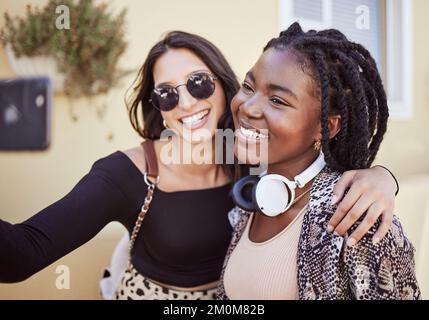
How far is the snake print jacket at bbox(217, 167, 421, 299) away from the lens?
41.2 inches

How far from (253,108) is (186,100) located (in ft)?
1.38

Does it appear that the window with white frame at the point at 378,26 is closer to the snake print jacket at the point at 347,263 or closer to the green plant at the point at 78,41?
the green plant at the point at 78,41

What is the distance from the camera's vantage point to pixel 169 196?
1.59 metres

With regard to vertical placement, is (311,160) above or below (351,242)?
above

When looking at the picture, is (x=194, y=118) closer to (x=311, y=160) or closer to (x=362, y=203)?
(x=311, y=160)

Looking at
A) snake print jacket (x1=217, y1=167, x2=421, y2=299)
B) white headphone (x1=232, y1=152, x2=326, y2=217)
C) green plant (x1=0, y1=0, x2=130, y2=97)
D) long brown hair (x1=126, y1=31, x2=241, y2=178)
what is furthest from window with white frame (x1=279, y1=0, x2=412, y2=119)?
snake print jacket (x1=217, y1=167, x2=421, y2=299)

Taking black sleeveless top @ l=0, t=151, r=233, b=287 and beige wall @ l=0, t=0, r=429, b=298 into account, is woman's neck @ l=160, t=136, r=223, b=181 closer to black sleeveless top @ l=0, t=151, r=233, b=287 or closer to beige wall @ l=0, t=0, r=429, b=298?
black sleeveless top @ l=0, t=151, r=233, b=287

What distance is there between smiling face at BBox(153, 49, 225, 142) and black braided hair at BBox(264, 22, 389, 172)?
401 mm

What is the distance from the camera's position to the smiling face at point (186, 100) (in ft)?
5.35

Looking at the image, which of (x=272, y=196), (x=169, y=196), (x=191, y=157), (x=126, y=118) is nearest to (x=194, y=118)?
(x=191, y=157)

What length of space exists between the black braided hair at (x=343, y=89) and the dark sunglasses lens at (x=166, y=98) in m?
0.44

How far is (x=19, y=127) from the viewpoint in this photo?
1874mm

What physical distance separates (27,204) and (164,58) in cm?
88

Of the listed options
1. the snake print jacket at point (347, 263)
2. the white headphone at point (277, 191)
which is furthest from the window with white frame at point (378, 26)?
the snake print jacket at point (347, 263)
